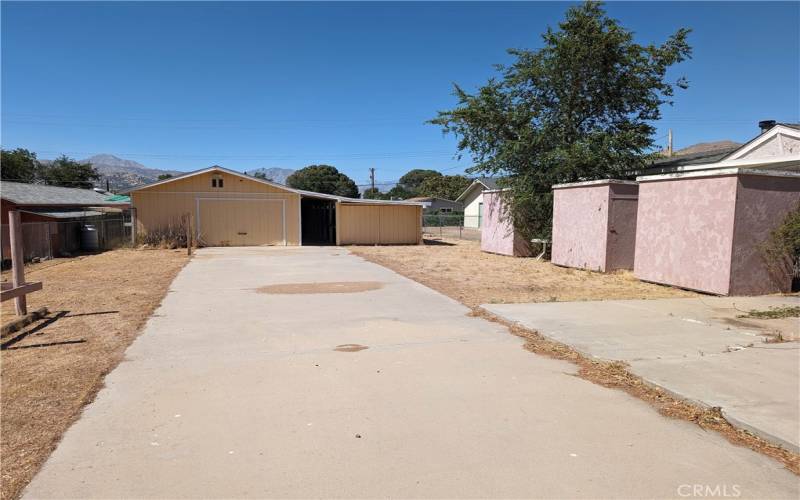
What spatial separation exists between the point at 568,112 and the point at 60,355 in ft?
60.9

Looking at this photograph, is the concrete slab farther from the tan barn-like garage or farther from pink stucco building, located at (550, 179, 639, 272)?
the tan barn-like garage

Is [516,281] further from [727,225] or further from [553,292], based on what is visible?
[727,225]

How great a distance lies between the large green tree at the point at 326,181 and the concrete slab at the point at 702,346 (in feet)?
240

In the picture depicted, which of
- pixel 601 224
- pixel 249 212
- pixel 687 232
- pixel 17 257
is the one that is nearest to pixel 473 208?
pixel 249 212

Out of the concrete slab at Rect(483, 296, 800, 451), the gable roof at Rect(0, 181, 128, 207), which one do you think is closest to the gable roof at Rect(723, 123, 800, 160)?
the concrete slab at Rect(483, 296, 800, 451)

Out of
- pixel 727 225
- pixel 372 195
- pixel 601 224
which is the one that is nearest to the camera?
pixel 727 225

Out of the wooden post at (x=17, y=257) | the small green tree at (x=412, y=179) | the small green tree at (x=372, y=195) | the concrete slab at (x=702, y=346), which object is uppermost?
the small green tree at (x=412, y=179)

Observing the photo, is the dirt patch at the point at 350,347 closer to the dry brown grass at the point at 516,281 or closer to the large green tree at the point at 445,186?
the dry brown grass at the point at 516,281

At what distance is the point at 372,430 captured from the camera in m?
3.79

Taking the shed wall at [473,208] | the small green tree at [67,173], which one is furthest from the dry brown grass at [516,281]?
the small green tree at [67,173]

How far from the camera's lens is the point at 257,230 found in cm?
2559

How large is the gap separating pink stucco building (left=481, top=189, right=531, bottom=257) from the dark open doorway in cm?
1040

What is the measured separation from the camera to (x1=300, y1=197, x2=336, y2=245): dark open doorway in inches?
1171

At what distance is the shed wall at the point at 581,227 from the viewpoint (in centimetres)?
1416
